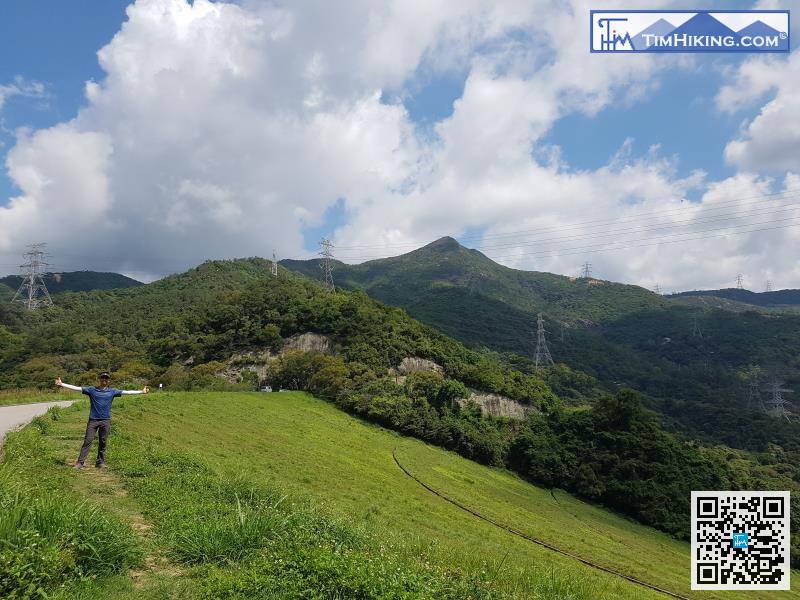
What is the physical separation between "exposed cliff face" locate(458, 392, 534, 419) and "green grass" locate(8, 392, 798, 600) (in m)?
41.3

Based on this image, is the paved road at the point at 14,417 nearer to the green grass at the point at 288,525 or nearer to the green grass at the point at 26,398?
the green grass at the point at 288,525

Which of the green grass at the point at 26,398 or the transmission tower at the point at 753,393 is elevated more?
the transmission tower at the point at 753,393

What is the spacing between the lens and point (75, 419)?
21625 mm

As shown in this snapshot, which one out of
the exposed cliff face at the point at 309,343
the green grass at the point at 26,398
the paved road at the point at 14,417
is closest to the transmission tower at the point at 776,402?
the exposed cliff face at the point at 309,343

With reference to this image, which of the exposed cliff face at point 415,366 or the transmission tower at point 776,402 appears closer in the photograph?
the exposed cliff face at point 415,366

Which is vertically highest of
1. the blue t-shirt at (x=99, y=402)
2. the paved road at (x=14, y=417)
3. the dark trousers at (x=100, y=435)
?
the blue t-shirt at (x=99, y=402)

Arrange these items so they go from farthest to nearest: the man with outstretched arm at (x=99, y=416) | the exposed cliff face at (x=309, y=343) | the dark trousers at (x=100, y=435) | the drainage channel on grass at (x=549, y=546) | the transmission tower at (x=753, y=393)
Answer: the transmission tower at (x=753, y=393), the exposed cliff face at (x=309, y=343), the drainage channel on grass at (x=549, y=546), the man with outstretched arm at (x=99, y=416), the dark trousers at (x=100, y=435)

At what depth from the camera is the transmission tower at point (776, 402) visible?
13400cm

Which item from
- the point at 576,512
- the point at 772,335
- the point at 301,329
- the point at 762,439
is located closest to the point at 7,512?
the point at 576,512

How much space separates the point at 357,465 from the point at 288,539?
29679mm

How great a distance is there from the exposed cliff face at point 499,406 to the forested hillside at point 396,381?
1159 mm

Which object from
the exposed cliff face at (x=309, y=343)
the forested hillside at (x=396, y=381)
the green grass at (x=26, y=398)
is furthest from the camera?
the exposed cliff face at (x=309, y=343)

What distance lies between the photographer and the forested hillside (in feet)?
215

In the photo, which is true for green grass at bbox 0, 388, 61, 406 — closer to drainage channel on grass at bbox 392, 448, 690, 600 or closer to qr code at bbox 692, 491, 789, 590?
drainage channel on grass at bbox 392, 448, 690, 600
